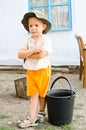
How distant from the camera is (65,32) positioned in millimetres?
8484

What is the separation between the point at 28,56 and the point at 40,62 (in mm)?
180

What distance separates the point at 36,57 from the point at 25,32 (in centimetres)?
395

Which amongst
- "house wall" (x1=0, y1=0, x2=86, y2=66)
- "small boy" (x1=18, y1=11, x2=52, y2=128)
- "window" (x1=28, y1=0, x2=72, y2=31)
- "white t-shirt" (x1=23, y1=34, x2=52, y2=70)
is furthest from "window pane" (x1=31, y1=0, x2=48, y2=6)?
"white t-shirt" (x1=23, y1=34, x2=52, y2=70)

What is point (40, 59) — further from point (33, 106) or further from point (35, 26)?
point (33, 106)

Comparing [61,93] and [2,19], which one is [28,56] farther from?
[2,19]

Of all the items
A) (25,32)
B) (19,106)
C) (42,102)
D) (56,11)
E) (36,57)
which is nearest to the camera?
(36,57)

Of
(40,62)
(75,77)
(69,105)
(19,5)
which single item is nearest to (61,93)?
(69,105)

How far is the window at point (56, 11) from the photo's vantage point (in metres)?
8.41

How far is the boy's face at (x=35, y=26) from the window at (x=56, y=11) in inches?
144

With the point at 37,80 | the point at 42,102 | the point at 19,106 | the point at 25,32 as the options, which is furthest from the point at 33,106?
the point at 25,32

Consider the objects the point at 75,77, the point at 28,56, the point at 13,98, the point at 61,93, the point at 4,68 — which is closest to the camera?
the point at 28,56

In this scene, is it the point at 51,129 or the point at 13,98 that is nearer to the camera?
the point at 51,129

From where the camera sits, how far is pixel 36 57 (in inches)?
186

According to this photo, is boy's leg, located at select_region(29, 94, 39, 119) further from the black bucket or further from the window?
the window
